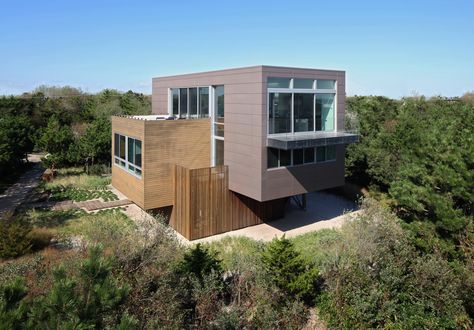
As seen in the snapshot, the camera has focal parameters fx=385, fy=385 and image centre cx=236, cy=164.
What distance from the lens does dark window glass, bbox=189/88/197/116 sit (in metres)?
18.9

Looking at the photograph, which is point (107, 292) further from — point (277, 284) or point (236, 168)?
point (236, 168)

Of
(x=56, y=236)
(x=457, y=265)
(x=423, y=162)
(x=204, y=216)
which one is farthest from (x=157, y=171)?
(x=457, y=265)

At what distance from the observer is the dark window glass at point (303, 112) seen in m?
16.1

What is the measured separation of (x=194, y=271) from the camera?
10.8 metres

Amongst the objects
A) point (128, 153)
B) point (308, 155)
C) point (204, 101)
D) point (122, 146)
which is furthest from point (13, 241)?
point (308, 155)

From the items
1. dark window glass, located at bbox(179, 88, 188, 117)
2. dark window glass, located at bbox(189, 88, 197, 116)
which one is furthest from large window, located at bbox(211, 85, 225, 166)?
dark window glass, located at bbox(179, 88, 188, 117)

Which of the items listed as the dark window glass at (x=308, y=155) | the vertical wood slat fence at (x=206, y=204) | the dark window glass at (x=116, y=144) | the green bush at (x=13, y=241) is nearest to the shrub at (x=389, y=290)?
the dark window glass at (x=308, y=155)

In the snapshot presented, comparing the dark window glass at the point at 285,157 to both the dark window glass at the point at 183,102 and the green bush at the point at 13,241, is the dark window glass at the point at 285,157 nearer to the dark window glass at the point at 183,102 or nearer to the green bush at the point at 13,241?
the dark window glass at the point at 183,102

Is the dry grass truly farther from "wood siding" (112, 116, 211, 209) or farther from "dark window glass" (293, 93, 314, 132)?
"dark window glass" (293, 93, 314, 132)

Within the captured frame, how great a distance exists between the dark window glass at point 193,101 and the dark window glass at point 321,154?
20.4 ft

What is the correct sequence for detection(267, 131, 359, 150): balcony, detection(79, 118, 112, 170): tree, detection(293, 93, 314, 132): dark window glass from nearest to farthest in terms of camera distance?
detection(267, 131, 359, 150): balcony < detection(293, 93, 314, 132): dark window glass < detection(79, 118, 112, 170): tree

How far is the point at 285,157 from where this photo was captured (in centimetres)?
1627

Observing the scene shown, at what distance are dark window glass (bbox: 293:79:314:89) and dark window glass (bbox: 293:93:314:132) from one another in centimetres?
36

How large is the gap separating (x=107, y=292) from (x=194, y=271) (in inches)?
217
